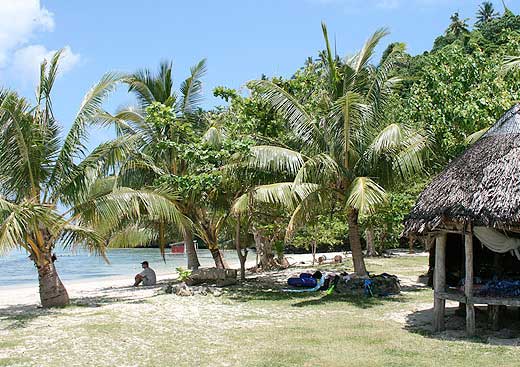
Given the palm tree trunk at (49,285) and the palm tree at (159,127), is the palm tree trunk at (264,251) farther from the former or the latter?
the palm tree trunk at (49,285)

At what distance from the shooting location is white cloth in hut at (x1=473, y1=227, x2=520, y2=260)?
1008 centimetres

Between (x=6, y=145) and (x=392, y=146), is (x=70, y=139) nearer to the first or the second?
(x=6, y=145)

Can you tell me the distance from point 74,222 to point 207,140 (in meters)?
4.82

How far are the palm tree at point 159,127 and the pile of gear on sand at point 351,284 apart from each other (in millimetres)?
3615

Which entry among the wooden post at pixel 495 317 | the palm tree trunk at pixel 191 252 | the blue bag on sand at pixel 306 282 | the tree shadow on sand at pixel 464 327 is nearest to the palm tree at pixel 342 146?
the blue bag on sand at pixel 306 282

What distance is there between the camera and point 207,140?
54.3 feet

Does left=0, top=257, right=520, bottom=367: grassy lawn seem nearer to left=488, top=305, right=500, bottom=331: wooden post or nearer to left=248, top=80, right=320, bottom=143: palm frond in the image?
left=488, top=305, right=500, bottom=331: wooden post

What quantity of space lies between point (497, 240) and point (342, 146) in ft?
16.3

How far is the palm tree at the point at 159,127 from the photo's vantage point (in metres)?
16.8

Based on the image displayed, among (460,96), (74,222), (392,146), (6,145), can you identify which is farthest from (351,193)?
(6,145)

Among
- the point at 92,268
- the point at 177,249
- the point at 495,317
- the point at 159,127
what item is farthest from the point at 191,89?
the point at 177,249

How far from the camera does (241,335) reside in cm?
990

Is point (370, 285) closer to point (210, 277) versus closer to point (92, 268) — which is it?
point (210, 277)

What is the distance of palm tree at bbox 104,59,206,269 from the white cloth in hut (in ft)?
28.8
